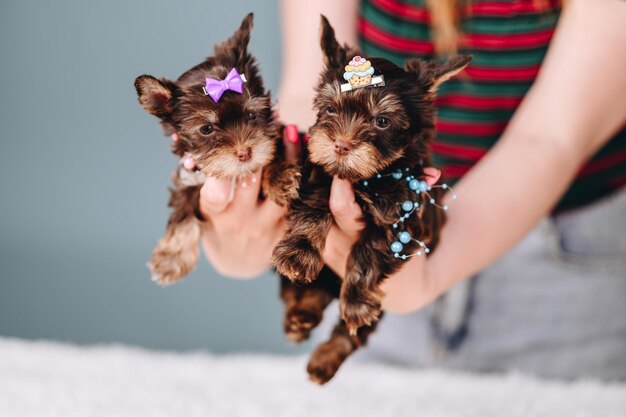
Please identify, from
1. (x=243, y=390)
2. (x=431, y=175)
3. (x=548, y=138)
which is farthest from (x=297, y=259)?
(x=548, y=138)

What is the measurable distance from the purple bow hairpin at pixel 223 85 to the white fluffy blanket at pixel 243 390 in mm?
1096

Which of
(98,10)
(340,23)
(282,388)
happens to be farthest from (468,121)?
(98,10)

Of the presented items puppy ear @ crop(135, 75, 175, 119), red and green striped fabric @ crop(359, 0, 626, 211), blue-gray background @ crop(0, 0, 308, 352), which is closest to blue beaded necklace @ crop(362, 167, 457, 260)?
puppy ear @ crop(135, 75, 175, 119)

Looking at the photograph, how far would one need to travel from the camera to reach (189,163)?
1.63 m

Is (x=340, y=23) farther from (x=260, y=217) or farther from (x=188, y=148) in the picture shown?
(x=188, y=148)

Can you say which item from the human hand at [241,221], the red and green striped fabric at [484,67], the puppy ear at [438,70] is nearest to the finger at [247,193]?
the human hand at [241,221]

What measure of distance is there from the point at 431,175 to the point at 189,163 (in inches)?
23.3

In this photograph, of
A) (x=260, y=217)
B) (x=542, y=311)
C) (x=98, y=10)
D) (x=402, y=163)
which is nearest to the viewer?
(x=402, y=163)

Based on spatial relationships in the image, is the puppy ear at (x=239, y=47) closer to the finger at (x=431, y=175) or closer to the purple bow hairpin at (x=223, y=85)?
the purple bow hairpin at (x=223, y=85)

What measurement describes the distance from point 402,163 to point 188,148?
499mm

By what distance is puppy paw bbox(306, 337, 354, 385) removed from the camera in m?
1.94

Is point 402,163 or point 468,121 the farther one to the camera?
point 468,121

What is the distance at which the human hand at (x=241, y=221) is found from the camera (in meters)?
1.69

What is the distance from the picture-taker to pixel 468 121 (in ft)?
9.09
